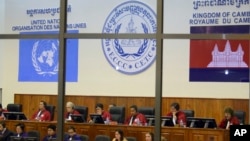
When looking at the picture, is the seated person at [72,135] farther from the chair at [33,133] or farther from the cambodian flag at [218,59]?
the cambodian flag at [218,59]

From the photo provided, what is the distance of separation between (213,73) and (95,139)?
3.47 meters

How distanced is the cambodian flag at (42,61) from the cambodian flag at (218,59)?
2910 mm

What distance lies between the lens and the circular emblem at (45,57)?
37.9 ft

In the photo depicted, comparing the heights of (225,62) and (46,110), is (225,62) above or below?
above

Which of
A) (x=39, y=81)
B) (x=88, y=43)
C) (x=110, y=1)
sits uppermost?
(x=110, y=1)

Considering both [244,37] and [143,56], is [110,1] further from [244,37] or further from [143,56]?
[244,37]

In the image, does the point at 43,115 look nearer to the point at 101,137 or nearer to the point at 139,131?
the point at 101,137

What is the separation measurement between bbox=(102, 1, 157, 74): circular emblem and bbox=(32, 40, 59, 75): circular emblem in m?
1.25

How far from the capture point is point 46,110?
10.7m

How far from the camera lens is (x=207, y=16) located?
10.7 metres

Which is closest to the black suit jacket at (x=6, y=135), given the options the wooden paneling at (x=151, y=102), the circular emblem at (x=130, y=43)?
the wooden paneling at (x=151, y=102)

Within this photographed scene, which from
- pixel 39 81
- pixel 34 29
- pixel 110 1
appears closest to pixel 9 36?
pixel 34 29

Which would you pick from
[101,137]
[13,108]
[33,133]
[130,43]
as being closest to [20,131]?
[33,133]

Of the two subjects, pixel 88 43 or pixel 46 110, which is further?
pixel 88 43
